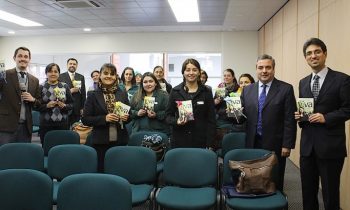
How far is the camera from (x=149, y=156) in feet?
9.69

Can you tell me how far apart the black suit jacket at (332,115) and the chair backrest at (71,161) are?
191cm

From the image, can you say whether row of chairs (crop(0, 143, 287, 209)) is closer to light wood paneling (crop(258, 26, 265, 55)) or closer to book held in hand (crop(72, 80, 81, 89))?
book held in hand (crop(72, 80, 81, 89))

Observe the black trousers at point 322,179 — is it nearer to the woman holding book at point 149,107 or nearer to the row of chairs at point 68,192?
the row of chairs at point 68,192

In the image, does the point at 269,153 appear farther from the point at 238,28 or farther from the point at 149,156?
the point at 238,28

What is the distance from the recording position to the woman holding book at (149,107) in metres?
3.87

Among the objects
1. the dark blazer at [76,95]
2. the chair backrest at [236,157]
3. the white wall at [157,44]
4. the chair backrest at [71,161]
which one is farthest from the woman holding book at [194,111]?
the white wall at [157,44]

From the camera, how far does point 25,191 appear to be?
2162 millimetres

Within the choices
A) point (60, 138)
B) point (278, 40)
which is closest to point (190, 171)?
point (60, 138)

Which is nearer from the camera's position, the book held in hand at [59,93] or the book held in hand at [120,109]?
the book held in hand at [120,109]

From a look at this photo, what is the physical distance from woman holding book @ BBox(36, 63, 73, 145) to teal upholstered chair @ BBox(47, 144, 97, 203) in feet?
3.77

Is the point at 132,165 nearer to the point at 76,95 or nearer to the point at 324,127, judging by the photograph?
the point at 324,127

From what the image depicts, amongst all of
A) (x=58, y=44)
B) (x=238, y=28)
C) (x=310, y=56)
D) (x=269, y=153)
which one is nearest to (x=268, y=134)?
(x=269, y=153)

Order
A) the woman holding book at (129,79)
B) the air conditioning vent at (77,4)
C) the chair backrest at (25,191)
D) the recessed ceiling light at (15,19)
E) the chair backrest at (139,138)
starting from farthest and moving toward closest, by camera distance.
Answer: the recessed ceiling light at (15,19) < the air conditioning vent at (77,4) < the woman holding book at (129,79) < the chair backrest at (139,138) < the chair backrest at (25,191)

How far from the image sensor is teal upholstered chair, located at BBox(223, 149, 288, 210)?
244cm
